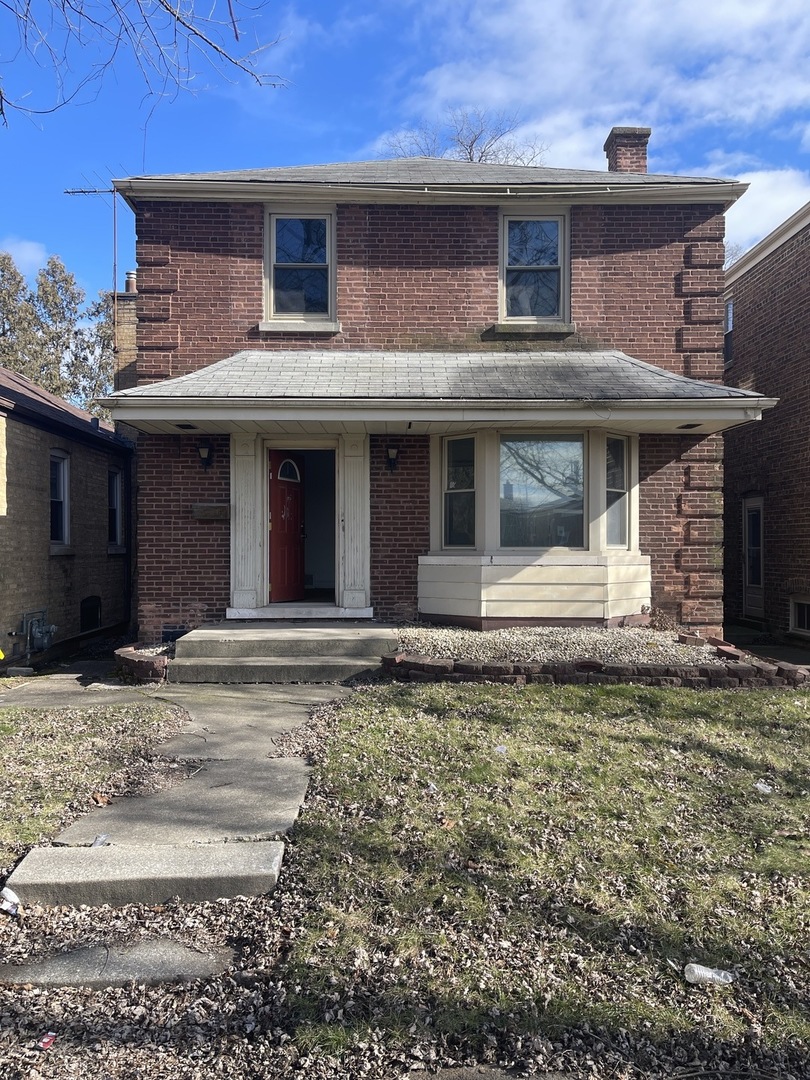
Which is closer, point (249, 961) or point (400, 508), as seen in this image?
point (249, 961)

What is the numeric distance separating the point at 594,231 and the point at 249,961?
9.67 meters

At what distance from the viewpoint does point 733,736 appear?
5.56 metres

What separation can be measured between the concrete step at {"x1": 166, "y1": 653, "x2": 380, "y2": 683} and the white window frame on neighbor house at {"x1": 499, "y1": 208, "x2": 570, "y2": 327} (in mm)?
5348

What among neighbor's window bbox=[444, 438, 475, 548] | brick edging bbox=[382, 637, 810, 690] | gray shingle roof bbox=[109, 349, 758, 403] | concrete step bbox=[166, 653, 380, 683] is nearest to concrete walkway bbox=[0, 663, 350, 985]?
concrete step bbox=[166, 653, 380, 683]

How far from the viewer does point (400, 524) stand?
922 cm

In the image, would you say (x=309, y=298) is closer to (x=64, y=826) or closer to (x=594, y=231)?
(x=594, y=231)

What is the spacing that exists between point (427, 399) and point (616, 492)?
3.09m

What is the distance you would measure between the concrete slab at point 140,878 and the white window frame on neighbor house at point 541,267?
8.12 metres

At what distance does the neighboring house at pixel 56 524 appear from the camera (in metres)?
9.56

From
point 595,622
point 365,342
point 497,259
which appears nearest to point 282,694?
point 595,622

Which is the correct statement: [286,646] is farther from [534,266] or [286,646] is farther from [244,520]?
[534,266]

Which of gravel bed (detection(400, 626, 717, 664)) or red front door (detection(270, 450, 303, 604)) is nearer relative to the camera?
gravel bed (detection(400, 626, 717, 664))

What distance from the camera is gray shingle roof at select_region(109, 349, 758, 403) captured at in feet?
26.2

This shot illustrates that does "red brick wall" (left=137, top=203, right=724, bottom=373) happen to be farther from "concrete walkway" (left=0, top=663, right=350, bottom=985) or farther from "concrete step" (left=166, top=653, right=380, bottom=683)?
"concrete walkway" (left=0, top=663, right=350, bottom=985)
